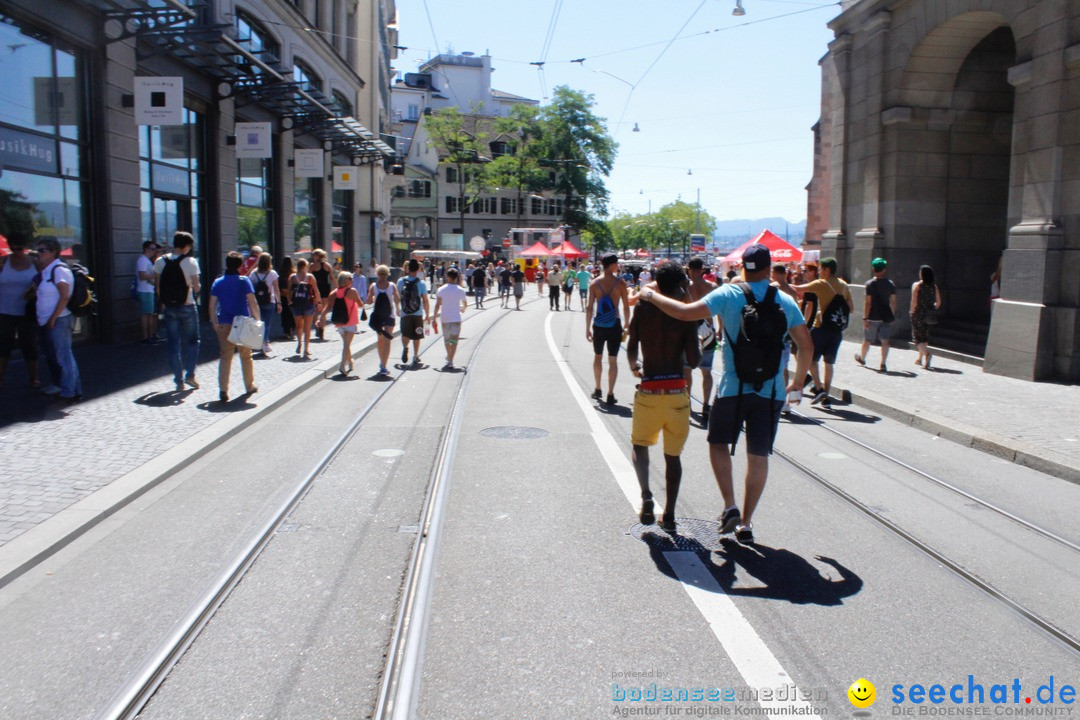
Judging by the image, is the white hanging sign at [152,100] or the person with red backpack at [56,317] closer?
the person with red backpack at [56,317]

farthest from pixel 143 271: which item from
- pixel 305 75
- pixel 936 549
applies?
pixel 305 75

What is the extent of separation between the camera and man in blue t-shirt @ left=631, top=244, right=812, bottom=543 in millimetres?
5504

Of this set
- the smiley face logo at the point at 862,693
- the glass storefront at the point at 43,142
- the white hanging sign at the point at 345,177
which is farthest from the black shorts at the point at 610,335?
the white hanging sign at the point at 345,177

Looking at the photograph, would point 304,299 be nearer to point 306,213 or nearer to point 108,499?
point 108,499

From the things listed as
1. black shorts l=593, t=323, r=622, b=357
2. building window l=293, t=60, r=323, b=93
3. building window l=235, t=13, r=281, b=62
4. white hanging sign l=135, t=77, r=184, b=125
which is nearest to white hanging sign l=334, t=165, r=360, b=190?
building window l=293, t=60, r=323, b=93

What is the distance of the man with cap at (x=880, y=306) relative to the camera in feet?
43.7

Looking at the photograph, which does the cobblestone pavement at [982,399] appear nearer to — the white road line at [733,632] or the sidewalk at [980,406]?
the sidewalk at [980,406]

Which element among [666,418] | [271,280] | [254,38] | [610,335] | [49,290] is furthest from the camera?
[254,38]

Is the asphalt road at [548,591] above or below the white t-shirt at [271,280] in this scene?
below

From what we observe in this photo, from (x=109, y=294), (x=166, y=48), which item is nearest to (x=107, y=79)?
(x=166, y=48)

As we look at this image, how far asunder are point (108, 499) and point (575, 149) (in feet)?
248

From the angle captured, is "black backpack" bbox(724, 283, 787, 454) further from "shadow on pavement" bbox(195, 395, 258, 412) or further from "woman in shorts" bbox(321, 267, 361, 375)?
"woman in shorts" bbox(321, 267, 361, 375)

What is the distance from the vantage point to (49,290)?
32.0 feet

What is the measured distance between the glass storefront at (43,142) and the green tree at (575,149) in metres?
65.5
